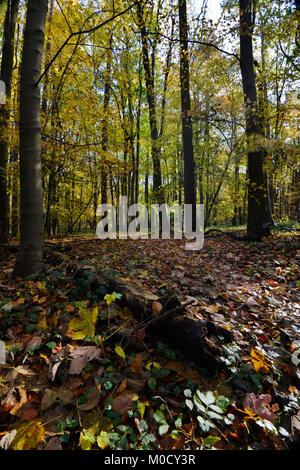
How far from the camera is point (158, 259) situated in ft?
15.1

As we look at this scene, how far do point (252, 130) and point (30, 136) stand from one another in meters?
5.51

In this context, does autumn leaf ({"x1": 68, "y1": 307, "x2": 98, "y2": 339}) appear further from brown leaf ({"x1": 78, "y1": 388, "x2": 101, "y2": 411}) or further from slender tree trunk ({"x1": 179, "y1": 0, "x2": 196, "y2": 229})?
slender tree trunk ({"x1": 179, "y1": 0, "x2": 196, "y2": 229})

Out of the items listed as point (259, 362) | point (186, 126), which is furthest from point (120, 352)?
point (186, 126)

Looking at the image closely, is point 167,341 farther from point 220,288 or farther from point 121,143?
point 121,143

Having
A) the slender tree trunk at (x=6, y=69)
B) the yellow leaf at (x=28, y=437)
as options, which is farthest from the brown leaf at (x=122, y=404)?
the slender tree trunk at (x=6, y=69)

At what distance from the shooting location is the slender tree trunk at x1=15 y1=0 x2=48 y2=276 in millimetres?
3037

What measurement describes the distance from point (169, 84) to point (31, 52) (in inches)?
486

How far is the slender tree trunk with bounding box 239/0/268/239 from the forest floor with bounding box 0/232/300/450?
4011mm

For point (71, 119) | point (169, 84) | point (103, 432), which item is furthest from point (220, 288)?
point (169, 84)

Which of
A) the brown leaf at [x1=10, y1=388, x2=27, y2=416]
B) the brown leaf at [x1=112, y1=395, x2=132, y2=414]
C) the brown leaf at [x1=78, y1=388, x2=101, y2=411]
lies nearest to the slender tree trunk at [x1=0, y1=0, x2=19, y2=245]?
the brown leaf at [x1=10, y1=388, x2=27, y2=416]

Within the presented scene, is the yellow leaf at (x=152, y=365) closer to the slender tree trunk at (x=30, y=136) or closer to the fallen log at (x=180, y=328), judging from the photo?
the fallen log at (x=180, y=328)

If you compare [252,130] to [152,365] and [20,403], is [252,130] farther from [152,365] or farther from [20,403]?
[20,403]

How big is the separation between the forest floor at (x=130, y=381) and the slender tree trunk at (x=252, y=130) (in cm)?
401

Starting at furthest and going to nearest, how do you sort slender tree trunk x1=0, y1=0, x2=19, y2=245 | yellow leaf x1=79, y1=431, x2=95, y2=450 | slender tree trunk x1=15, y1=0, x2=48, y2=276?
slender tree trunk x1=0, y1=0, x2=19, y2=245, slender tree trunk x1=15, y1=0, x2=48, y2=276, yellow leaf x1=79, y1=431, x2=95, y2=450
